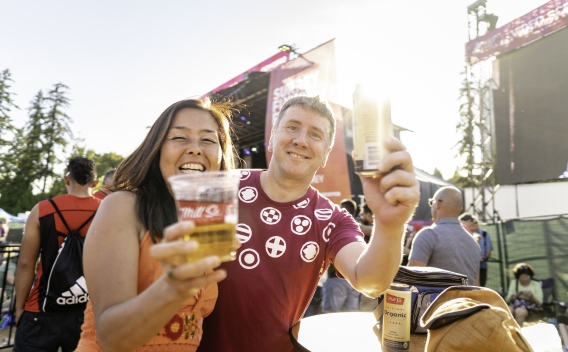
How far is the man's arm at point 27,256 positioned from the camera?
3.08 m

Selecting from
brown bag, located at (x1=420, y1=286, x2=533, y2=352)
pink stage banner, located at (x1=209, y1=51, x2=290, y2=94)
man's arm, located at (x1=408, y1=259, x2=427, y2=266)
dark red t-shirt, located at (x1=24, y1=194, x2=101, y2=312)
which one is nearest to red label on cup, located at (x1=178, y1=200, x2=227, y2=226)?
brown bag, located at (x1=420, y1=286, x2=533, y2=352)

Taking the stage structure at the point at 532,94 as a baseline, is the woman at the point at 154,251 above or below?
below

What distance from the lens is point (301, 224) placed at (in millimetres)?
2205

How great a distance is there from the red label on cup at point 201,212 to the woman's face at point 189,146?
1.82ft

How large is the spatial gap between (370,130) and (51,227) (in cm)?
285

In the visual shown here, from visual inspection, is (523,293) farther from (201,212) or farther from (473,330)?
(201,212)

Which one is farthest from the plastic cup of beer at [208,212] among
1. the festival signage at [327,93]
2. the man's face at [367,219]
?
the festival signage at [327,93]

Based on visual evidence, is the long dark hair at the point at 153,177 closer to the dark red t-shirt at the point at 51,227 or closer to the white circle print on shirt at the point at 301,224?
the white circle print on shirt at the point at 301,224

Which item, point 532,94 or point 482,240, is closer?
point 482,240

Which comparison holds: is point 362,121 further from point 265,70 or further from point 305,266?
point 265,70

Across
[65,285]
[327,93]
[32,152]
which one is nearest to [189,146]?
[65,285]

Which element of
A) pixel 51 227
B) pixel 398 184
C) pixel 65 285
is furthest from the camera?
pixel 51 227

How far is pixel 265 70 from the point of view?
40.6 ft

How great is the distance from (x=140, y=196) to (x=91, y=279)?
0.36 metres
